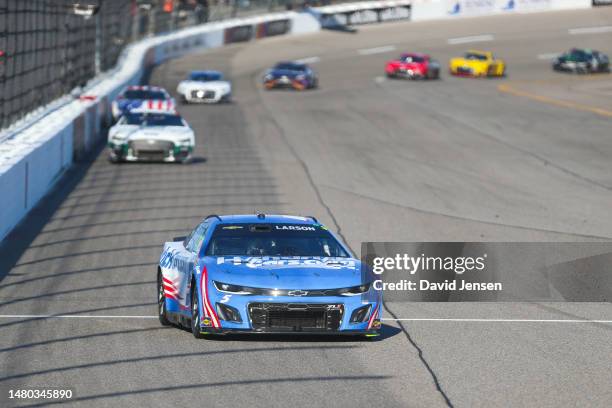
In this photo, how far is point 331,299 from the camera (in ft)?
35.4

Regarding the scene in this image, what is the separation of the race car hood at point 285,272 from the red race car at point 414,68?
44430 millimetres

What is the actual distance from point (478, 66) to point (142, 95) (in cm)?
2509

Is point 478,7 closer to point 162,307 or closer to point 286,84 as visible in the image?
point 286,84

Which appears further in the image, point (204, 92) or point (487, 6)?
point (487, 6)

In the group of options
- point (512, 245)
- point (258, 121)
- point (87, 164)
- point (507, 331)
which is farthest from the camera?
point (258, 121)

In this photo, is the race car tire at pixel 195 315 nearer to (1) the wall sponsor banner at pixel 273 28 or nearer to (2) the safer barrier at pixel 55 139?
(2) the safer barrier at pixel 55 139

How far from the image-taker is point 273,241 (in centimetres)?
1181

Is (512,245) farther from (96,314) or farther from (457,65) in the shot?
(457,65)

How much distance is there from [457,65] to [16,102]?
3741 cm

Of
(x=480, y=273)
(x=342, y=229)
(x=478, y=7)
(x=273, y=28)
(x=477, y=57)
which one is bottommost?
(x=342, y=229)

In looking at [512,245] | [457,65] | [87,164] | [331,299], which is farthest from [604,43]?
[331,299]

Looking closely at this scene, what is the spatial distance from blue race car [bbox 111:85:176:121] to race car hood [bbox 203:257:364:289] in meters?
23.5

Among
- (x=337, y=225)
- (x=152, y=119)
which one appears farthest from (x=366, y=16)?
(x=337, y=225)

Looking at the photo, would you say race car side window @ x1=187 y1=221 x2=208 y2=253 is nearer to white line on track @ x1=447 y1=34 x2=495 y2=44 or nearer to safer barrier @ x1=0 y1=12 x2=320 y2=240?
safer barrier @ x1=0 y1=12 x2=320 y2=240
